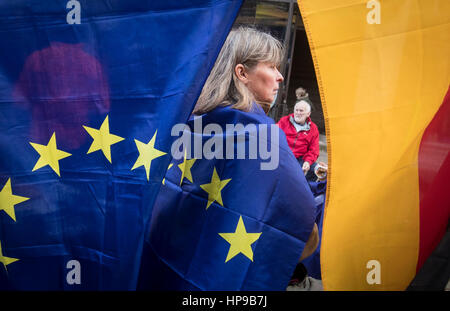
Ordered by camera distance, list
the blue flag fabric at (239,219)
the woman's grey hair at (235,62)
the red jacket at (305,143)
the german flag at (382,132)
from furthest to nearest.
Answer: the red jacket at (305,143), the woman's grey hair at (235,62), the blue flag fabric at (239,219), the german flag at (382,132)

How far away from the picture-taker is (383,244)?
1.44 metres

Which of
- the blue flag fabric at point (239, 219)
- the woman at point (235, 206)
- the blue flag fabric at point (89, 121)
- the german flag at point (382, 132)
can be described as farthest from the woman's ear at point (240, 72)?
the german flag at point (382, 132)

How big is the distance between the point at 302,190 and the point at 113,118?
0.77 m

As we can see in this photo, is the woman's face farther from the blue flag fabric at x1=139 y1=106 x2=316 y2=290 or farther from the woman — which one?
the blue flag fabric at x1=139 y1=106 x2=316 y2=290

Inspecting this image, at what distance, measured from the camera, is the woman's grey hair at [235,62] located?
5.60ft

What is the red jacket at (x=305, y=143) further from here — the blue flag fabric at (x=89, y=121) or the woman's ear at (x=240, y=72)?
the blue flag fabric at (x=89, y=121)

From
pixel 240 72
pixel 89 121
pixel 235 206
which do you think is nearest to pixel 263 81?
pixel 240 72

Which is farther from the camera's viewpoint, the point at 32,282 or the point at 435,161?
the point at 32,282

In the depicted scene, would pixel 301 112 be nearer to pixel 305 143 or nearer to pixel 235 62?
pixel 305 143

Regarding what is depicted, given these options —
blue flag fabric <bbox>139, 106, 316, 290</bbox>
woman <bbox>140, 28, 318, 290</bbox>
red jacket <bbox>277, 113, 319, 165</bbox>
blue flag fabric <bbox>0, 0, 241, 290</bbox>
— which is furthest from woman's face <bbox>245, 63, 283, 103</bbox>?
red jacket <bbox>277, 113, 319, 165</bbox>

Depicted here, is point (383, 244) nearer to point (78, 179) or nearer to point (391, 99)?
point (391, 99)

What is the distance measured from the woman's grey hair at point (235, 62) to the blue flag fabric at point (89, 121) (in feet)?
0.97

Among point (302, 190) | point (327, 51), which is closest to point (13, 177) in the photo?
point (302, 190)

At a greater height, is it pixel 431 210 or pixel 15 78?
pixel 15 78
